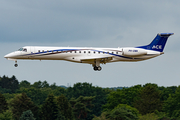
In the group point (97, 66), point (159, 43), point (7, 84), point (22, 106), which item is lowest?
point (7, 84)

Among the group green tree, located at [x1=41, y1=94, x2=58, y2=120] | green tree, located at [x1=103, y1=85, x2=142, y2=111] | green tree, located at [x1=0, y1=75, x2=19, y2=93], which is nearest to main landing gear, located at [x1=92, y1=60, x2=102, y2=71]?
green tree, located at [x1=41, y1=94, x2=58, y2=120]

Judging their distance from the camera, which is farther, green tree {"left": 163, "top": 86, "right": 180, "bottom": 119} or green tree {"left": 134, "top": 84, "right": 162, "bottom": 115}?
green tree {"left": 163, "top": 86, "right": 180, "bottom": 119}

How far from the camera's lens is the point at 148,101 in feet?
380

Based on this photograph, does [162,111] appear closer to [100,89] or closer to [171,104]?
[171,104]

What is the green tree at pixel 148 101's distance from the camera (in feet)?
368

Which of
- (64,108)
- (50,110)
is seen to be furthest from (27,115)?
(64,108)

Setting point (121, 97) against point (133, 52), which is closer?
point (133, 52)

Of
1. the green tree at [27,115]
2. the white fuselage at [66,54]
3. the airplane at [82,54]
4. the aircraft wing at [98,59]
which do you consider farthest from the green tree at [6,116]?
the aircraft wing at [98,59]

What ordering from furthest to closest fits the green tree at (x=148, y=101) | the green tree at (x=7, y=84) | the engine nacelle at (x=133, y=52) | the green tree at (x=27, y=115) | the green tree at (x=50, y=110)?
the green tree at (x=7, y=84)
the green tree at (x=148, y=101)
the green tree at (x=50, y=110)
the green tree at (x=27, y=115)
the engine nacelle at (x=133, y=52)

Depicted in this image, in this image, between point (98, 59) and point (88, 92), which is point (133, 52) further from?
point (88, 92)

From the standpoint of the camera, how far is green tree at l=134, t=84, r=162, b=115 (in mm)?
112125

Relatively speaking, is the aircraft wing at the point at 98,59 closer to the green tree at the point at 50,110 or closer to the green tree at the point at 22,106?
the green tree at the point at 50,110

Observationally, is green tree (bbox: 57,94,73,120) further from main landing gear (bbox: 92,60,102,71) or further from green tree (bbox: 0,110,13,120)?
main landing gear (bbox: 92,60,102,71)

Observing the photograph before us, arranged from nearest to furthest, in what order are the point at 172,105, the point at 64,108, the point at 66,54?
the point at 66,54 < the point at 172,105 < the point at 64,108
